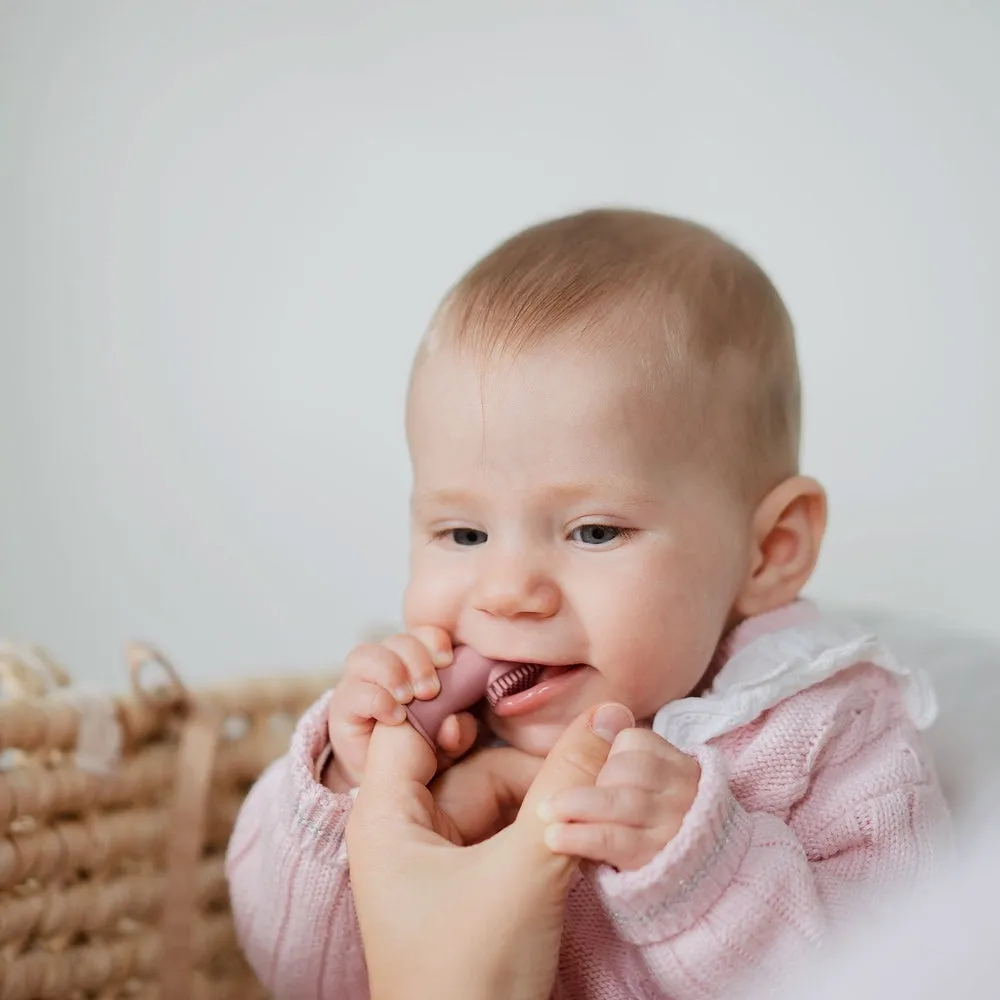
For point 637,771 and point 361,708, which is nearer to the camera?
point 637,771

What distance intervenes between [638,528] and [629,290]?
17cm

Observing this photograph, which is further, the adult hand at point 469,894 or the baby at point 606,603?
the baby at point 606,603

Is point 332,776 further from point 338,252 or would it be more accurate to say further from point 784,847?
point 338,252

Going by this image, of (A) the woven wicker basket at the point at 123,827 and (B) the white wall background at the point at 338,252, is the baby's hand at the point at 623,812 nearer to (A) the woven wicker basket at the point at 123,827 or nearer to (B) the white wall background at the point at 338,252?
(A) the woven wicker basket at the point at 123,827

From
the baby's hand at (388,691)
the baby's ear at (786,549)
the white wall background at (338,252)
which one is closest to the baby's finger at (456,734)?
the baby's hand at (388,691)

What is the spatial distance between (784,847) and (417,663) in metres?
0.27

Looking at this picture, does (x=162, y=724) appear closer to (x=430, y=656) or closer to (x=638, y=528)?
(x=430, y=656)

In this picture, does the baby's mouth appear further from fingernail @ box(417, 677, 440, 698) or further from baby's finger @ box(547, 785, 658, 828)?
baby's finger @ box(547, 785, 658, 828)

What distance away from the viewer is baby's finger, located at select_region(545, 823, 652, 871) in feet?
2.38

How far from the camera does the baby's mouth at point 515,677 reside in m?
0.89

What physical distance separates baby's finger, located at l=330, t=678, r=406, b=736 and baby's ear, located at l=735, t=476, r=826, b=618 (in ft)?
0.93

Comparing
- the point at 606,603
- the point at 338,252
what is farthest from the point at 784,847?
the point at 338,252

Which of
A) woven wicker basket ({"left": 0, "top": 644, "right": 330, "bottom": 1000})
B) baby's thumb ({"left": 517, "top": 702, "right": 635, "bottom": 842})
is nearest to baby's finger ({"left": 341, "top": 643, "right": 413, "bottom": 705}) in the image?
baby's thumb ({"left": 517, "top": 702, "right": 635, "bottom": 842})

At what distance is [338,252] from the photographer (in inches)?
74.9
